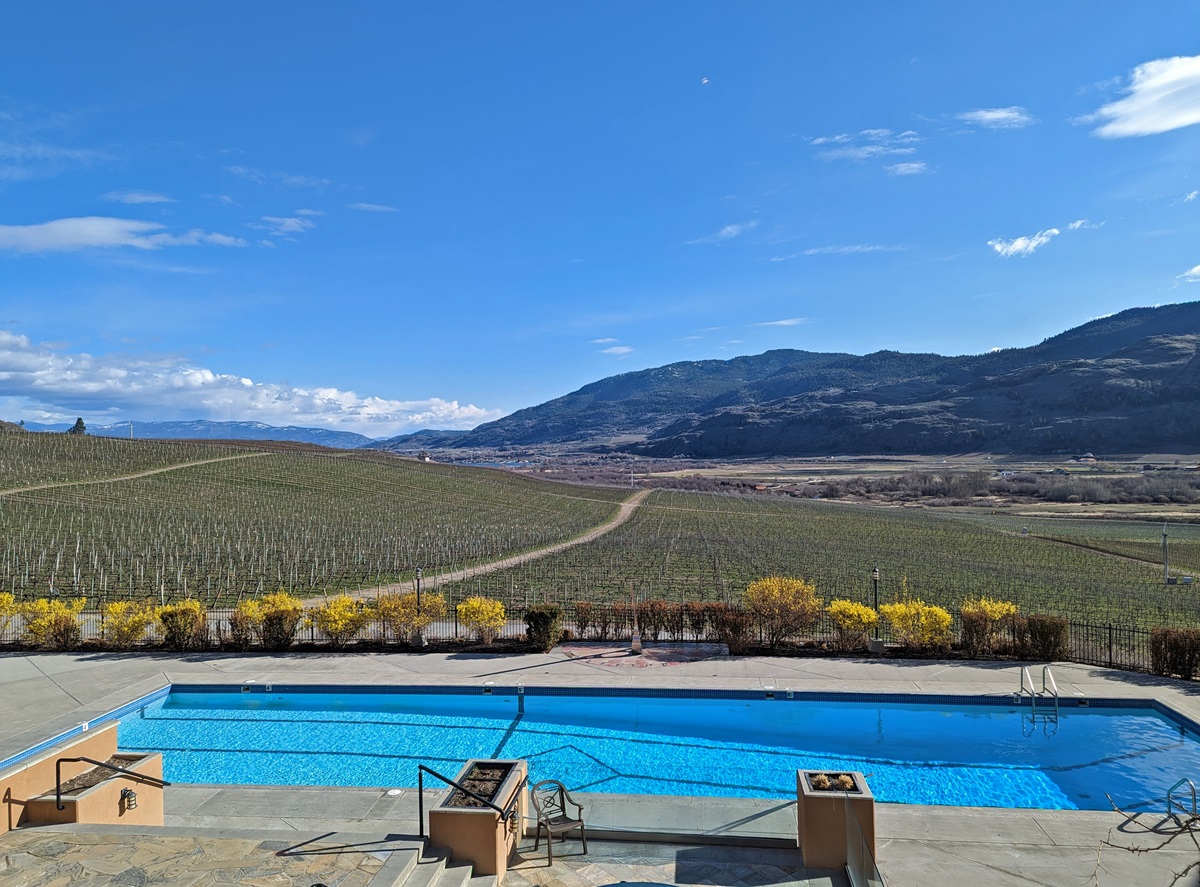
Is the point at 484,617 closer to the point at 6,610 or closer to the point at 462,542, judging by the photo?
the point at 6,610

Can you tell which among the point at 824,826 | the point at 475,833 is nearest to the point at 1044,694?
the point at 824,826

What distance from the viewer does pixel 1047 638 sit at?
15477mm

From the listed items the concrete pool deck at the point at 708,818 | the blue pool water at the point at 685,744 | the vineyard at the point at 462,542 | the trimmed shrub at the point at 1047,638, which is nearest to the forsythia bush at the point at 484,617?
the concrete pool deck at the point at 708,818

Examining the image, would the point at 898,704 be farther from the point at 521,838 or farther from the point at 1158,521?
the point at 1158,521

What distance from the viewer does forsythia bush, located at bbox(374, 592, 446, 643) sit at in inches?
672

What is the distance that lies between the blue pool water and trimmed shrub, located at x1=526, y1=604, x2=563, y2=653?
3068 millimetres

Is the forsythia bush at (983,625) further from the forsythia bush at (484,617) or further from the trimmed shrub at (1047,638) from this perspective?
the forsythia bush at (484,617)

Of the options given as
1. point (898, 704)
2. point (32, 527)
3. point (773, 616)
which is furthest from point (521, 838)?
point (32, 527)

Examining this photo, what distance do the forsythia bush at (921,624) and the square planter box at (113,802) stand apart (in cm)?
1407

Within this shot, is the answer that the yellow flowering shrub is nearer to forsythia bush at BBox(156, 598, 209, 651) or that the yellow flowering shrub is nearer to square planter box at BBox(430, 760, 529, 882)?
forsythia bush at BBox(156, 598, 209, 651)

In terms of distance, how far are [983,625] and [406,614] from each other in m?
13.2

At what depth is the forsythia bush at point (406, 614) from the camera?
1708cm

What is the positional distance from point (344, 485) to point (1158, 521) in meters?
73.0

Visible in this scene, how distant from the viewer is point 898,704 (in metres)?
13.3
